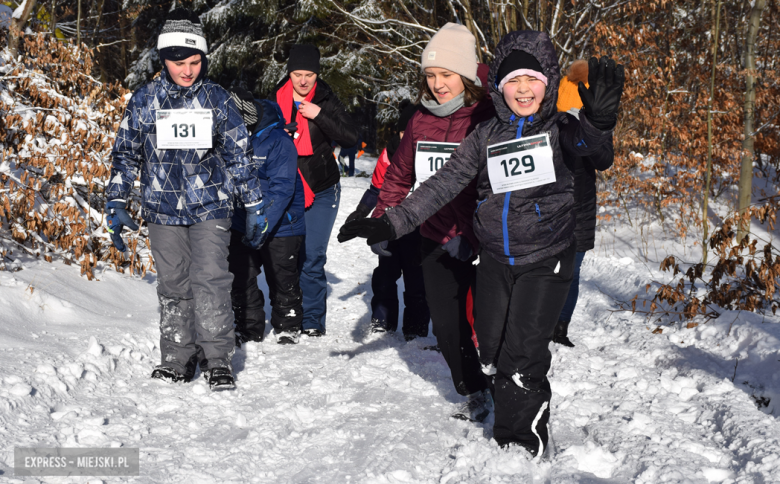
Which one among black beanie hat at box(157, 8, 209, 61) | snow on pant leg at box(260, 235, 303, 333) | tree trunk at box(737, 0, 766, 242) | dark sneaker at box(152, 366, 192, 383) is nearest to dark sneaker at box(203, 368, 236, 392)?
dark sneaker at box(152, 366, 192, 383)

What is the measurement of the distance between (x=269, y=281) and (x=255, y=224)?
4.21 ft

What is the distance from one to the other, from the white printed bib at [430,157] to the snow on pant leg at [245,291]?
1.91 meters

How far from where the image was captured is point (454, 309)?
349cm

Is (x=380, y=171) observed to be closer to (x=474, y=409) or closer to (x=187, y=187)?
(x=187, y=187)

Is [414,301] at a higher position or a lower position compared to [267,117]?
lower

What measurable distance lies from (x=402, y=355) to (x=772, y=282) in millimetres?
2781

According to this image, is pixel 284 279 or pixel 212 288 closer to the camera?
pixel 212 288

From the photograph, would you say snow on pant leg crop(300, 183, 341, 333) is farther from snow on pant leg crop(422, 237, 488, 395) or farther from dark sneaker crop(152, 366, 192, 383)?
snow on pant leg crop(422, 237, 488, 395)

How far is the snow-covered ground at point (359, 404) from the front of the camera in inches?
112

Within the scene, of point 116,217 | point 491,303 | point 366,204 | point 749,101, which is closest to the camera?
point 491,303

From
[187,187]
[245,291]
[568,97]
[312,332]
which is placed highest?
[568,97]

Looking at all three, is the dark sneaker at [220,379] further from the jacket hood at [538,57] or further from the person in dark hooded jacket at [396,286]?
the jacket hood at [538,57]

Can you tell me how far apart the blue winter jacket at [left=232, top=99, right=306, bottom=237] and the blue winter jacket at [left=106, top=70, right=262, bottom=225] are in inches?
33.1

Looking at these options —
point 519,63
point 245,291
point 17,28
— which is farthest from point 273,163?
point 17,28
